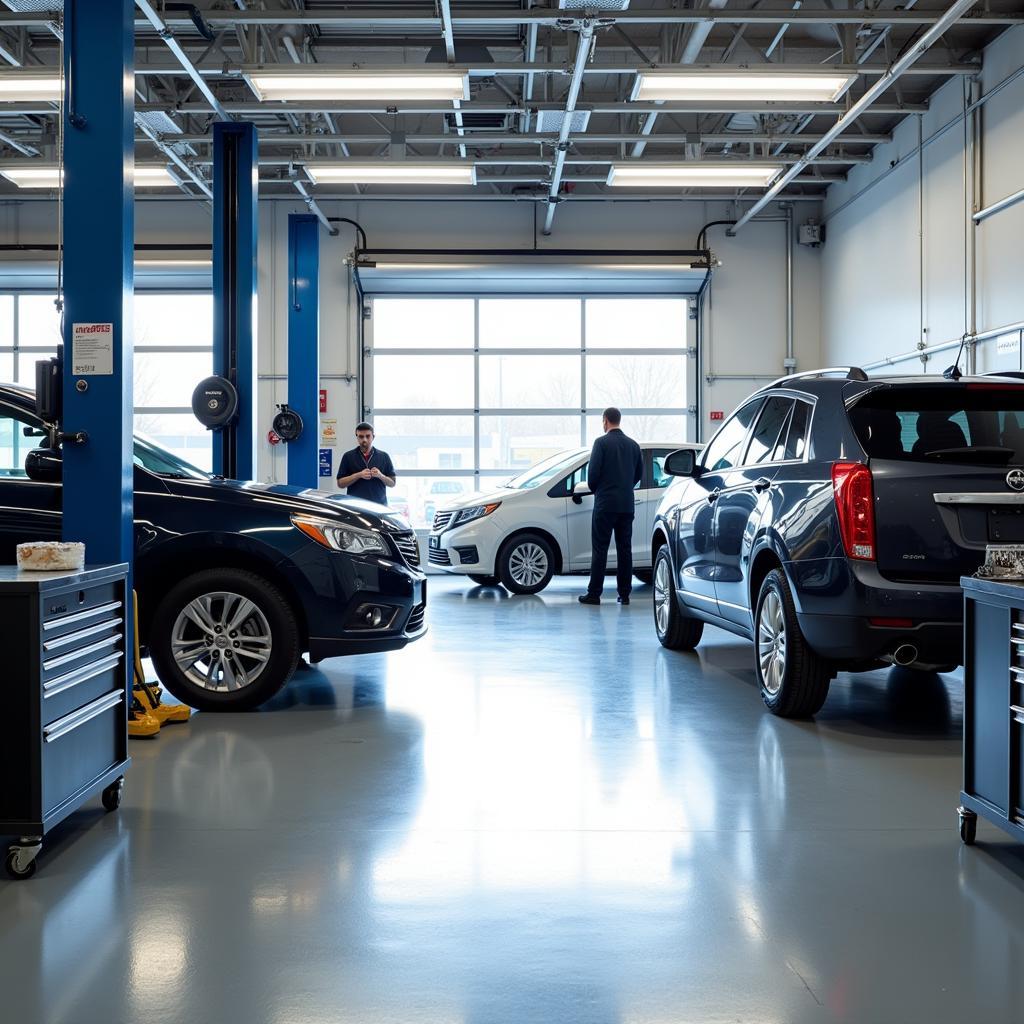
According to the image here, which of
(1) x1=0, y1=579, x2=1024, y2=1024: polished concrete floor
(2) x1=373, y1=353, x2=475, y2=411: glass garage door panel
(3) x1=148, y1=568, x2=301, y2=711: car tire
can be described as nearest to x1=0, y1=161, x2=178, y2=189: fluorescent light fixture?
(2) x1=373, y1=353, x2=475, y2=411: glass garage door panel

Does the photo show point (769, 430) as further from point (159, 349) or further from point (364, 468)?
point (159, 349)

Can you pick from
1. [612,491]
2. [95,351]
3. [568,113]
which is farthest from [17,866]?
[568,113]

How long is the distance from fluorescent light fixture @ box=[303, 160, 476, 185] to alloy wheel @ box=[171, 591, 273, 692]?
25.7 ft

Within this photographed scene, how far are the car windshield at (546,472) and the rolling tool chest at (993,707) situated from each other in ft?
27.2

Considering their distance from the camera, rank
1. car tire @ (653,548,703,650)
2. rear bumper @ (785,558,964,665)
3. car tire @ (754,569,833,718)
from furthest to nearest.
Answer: car tire @ (653,548,703,650)
car tire @ (754,569,833,718)
rear bumper @ (785,558,964,665)

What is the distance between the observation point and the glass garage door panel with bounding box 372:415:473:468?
16.5 m

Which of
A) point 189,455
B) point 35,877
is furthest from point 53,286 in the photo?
point 35,877

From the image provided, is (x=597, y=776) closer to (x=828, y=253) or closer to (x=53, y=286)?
(x=828, y=253)

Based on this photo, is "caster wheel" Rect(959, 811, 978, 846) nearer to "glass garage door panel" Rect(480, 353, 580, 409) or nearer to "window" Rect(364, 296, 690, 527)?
"window" Rect(364, 296, 690, 527)

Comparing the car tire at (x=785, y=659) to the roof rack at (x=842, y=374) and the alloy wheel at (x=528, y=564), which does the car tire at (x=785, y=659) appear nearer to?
the roof rack at (x=842, y=374)

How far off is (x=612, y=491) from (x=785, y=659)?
5473mm

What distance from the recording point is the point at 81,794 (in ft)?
11.1

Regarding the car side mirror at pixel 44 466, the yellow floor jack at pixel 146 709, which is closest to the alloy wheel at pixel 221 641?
the yellow floor jack at pixel 146 709

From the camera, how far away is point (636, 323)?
16.6m
